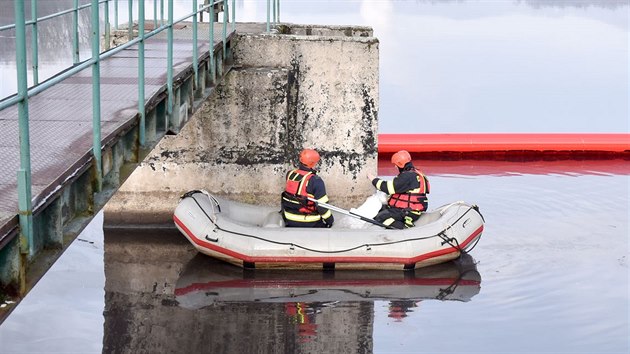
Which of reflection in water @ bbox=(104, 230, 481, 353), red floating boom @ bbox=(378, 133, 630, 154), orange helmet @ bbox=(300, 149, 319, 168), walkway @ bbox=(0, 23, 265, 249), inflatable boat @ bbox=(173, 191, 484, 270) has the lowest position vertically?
reflection in water @ bbox=(104, 230, 481, 353)

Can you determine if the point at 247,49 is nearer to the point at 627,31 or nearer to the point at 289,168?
the point at 289,168

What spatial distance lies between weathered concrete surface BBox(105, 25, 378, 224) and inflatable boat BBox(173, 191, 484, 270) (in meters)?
1.06

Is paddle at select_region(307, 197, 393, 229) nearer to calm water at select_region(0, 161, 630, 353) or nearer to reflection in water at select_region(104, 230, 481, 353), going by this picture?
reflection in water at select_region(104, 230, 481, 353)

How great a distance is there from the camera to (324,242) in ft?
37.3

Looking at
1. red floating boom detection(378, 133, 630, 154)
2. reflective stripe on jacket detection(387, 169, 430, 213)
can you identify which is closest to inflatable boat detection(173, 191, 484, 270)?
reflective stripe on jacket detection(387, 169, 430, 213)

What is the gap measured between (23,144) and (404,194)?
24.2 feet

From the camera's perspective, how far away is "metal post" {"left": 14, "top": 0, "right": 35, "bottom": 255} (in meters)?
4.55


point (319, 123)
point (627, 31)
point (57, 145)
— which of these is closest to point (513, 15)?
point (627, 31)

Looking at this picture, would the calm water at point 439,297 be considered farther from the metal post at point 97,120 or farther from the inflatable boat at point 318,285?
the metal post at point 97,120

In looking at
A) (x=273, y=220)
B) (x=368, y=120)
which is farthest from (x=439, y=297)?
(x=368, y=120)

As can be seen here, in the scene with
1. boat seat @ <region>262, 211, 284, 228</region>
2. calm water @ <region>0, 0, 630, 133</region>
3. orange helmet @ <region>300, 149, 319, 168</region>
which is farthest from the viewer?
calm water @ <region>0, 0, 630, 133</region>

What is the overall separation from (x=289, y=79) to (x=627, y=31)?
38549 mm

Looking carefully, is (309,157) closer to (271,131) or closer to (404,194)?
(404,194)

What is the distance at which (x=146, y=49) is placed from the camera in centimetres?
1067
